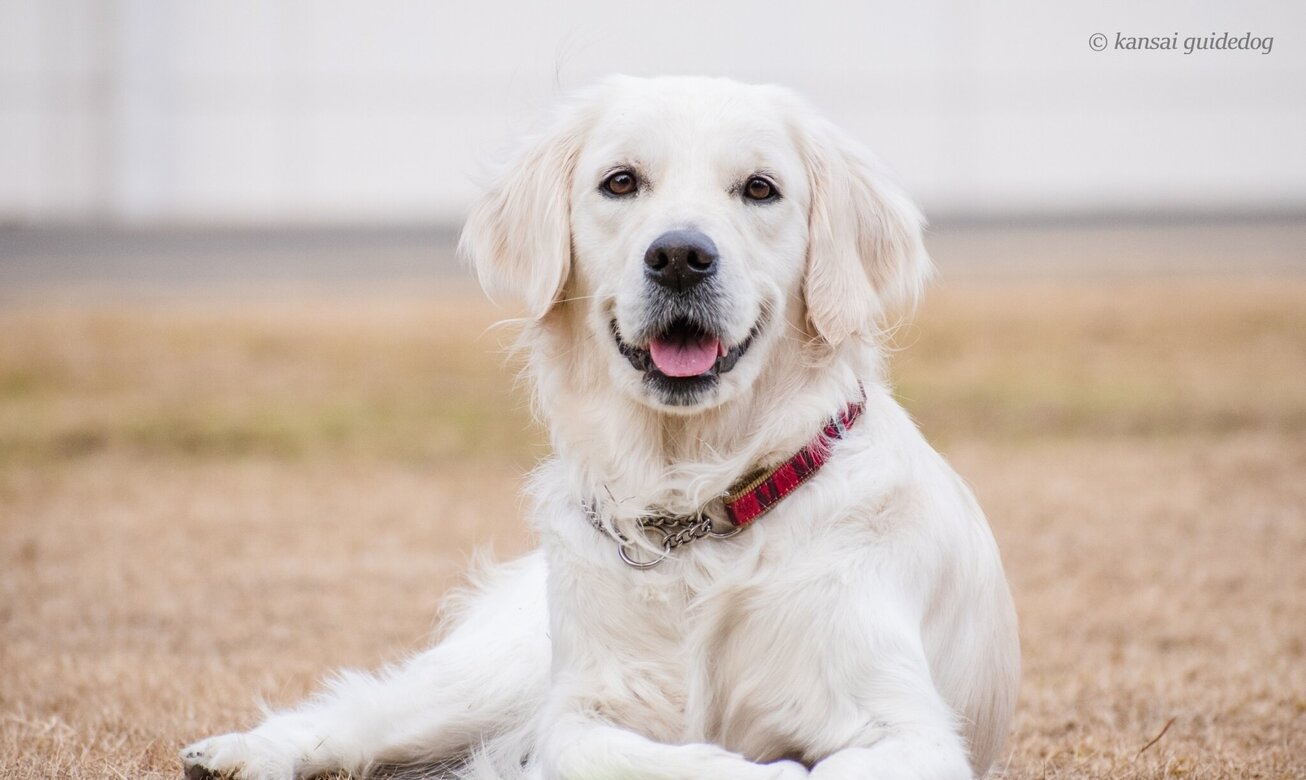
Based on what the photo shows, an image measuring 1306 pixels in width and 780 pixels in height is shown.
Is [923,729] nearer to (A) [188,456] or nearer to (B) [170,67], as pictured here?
(A) [188,456]

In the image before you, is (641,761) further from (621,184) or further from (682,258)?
(621,184)

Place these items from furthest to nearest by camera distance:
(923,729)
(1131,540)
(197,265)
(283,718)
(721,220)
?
1. (197,265)
2. (1131,540)
3. (283,718)
4. (721,220)
5. (923,729)

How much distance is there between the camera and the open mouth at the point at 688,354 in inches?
129

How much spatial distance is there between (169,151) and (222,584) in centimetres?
1097

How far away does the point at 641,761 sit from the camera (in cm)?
291

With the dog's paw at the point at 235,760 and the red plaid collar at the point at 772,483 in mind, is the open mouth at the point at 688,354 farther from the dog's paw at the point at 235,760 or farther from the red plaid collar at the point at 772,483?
the dog's paw at the point at 235,760

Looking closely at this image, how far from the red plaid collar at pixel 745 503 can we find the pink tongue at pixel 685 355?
11.3 inches

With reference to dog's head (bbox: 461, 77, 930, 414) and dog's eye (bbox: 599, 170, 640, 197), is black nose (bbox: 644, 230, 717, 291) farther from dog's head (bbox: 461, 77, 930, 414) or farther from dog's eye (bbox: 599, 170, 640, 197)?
dog's eye (bbox: 599, 170, 640, 197)

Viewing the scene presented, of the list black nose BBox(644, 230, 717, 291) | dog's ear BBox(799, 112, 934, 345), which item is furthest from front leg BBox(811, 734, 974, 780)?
black nose BBox(644, 230, 717, 291)

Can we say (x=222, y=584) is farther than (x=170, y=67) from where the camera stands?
No

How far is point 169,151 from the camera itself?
16.9m

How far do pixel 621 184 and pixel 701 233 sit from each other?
1.04ft

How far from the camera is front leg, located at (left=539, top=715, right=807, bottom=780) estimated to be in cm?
286

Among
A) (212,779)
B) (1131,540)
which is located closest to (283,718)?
(212,779)
